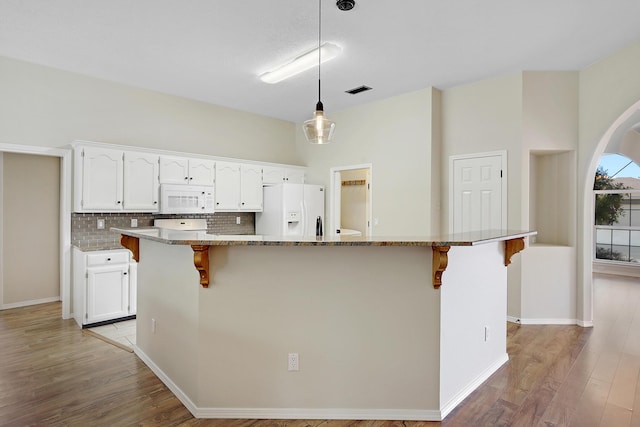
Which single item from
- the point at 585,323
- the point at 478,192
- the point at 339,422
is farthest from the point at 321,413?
the point at 585,323

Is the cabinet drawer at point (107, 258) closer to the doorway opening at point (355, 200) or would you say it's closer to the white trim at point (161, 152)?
the white trim at point (161, 152)

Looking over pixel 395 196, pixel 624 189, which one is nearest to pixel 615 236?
pixel 624 189

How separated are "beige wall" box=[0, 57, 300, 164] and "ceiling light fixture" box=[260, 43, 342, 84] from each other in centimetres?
150

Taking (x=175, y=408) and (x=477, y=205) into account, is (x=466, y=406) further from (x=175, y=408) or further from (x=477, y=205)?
(x=477, y=205)

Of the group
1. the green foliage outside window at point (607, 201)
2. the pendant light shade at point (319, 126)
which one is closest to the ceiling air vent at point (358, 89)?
the pendant light shade at point (319, 126)

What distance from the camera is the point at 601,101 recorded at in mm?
3791

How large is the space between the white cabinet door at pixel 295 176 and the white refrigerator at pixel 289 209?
44 cm

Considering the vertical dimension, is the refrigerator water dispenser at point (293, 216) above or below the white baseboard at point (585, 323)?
above

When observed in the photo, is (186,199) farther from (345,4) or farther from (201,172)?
(345,4)

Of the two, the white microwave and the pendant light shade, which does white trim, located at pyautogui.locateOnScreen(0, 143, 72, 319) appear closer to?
the white microwave

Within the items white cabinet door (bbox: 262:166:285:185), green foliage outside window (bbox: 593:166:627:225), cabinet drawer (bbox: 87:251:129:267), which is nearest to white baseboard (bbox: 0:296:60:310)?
cabinet drawer (bbox: 87:251:129:267)

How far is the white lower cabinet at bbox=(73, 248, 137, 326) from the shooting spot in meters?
3.88

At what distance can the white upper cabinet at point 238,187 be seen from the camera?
16.9ft

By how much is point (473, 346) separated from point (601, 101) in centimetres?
310
